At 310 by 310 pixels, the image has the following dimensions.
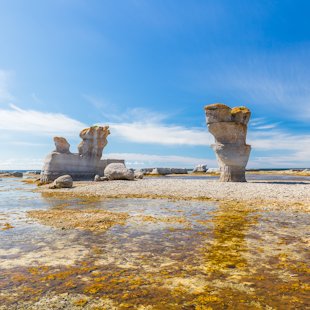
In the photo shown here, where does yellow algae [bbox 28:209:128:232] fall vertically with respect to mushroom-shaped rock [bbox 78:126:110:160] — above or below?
below

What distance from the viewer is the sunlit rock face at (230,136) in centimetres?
3341

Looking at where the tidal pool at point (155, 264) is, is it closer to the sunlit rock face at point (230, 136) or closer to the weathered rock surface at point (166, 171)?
the sunlit rock face at point (230, 136)

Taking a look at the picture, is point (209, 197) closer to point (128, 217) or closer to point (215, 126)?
point (128, 217)

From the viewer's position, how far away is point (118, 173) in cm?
4256

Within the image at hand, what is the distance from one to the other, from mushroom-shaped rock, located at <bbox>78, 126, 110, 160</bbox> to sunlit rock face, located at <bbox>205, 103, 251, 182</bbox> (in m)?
23.8

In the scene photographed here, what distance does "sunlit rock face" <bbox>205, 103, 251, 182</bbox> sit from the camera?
33.4 m

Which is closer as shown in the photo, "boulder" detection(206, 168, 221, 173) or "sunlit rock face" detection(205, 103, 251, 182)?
"sunlit rock face" detection(205, 103, 251, 182)

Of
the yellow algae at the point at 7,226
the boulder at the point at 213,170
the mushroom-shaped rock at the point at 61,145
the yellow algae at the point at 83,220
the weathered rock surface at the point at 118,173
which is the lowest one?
the yellow algae at the point at 7,226

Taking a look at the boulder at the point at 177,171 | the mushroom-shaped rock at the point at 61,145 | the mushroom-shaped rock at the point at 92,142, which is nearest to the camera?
the mushroom-shaped rock at the point at 61,145

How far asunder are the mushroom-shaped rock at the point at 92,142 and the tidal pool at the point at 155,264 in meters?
38.4

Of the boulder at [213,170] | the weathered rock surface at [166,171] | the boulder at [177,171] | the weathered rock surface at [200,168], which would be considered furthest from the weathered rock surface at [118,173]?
the weathered rock surface at [200,168]

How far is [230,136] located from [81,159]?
27031 mm

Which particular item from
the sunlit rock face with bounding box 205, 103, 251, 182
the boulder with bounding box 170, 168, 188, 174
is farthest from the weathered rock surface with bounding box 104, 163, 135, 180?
the boulder with bounding box 170, 168, 188, 174

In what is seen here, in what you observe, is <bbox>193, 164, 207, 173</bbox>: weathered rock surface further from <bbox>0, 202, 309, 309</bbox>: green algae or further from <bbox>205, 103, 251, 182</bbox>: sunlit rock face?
<bbox>0, 202, 309, 309</bbox>: green algae
